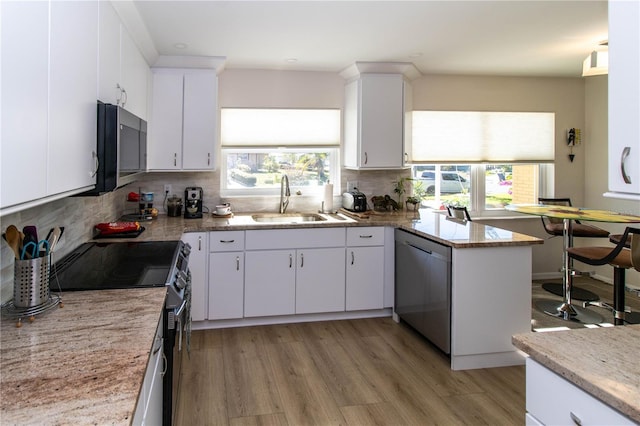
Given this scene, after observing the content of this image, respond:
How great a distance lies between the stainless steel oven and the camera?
1.94 meters

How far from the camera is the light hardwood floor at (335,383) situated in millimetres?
2506

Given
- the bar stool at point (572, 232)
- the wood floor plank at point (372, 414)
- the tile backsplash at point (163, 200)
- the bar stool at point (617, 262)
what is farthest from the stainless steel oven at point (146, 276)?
the bar stool at point (572, 232)

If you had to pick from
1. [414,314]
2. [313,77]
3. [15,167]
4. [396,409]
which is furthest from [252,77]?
[15,167]

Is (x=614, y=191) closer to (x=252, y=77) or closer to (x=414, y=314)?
(x=414, y=314)

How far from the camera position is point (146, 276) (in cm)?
215

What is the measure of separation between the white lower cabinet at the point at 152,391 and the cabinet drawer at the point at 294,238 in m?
1.93

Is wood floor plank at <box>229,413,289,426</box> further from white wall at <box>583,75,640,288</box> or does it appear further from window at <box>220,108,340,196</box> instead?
white wall at <box>583,75,640,288</box>

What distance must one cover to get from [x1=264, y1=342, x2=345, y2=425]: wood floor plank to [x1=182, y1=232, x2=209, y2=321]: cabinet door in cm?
67

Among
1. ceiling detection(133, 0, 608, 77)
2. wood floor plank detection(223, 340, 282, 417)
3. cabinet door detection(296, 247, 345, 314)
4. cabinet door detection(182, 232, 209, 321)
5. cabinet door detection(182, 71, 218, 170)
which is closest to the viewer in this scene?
wood floor plank detection(223, 340, 282, 417)

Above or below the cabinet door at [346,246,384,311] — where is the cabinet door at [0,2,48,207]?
above

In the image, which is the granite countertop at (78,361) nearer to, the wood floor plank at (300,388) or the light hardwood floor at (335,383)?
the light hardwood floor at (335,383)

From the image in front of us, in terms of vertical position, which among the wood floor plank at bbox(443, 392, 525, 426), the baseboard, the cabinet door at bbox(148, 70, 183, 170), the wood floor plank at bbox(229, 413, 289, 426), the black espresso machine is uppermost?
the cabinet door at bbox(148, 70, 183, 170)

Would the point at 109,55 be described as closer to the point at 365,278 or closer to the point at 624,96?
the point at 624,96

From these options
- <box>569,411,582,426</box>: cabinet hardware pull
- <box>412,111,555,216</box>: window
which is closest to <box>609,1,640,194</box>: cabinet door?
<box>569,411,582,426</box>: cabinet hardware pull
